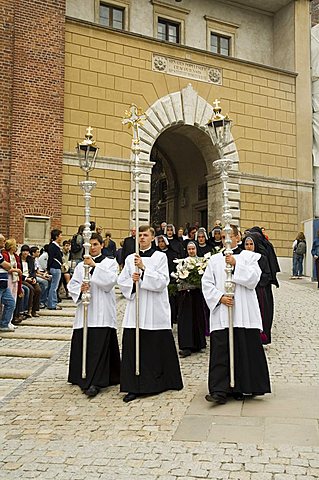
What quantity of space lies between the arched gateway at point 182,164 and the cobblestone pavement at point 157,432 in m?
12.7

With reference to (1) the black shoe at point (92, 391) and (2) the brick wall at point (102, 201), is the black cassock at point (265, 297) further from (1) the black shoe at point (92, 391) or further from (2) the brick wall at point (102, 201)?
(2) the brick wall at point (102, 201)

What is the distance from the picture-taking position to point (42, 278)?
498 inches

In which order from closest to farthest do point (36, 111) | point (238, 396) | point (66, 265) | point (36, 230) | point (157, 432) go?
point (157, 432), point (238, 396), point (66, 265), point (36, 230), point (36, 111)

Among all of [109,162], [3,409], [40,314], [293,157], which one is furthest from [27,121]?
[3,409]

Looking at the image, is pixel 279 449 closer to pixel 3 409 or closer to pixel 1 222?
pixel 3 409

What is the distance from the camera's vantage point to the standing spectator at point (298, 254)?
785 inches

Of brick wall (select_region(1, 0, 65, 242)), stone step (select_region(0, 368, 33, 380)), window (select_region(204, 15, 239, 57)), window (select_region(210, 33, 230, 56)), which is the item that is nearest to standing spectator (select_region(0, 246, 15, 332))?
stone step (select_region(0, 368, 33, 380))

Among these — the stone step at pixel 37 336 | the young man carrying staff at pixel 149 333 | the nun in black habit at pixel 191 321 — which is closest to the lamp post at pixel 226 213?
the young man carrying staff at pixel 149 333

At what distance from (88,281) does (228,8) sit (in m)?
20.7

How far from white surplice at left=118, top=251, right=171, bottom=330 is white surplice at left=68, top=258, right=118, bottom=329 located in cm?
22

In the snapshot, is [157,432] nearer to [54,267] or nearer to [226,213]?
[226,213]

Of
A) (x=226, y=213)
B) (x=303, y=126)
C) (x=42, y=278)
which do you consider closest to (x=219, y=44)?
(x=303, y=126)

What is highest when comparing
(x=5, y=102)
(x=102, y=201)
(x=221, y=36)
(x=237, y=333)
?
(x=221, y=36)

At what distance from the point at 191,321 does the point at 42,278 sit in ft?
16.5
